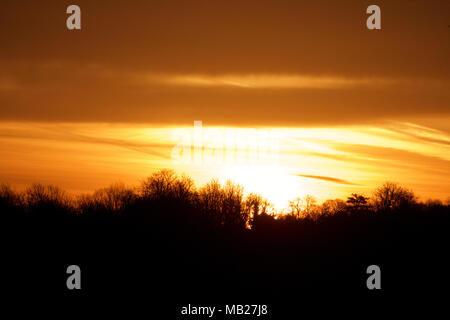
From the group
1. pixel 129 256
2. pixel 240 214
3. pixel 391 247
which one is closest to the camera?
pixel 129 256

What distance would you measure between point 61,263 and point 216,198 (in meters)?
65.8

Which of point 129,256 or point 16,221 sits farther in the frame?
point 16,221

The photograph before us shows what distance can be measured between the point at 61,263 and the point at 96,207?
3874 centimetres

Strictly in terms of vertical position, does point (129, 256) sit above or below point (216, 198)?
below

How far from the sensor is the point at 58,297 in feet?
178

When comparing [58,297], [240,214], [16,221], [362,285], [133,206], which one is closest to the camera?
[58,297]

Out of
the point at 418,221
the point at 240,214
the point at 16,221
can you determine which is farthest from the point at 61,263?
the point at 240,214
